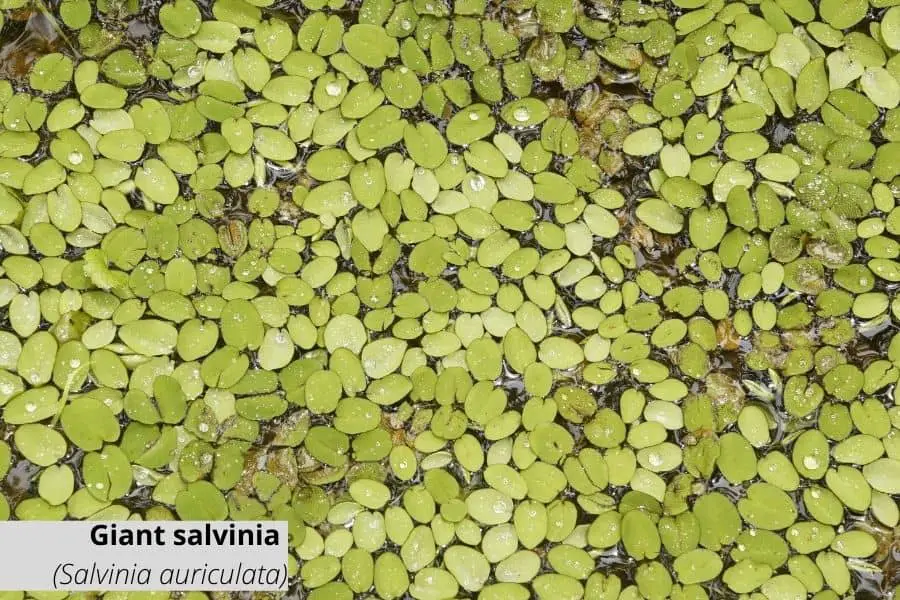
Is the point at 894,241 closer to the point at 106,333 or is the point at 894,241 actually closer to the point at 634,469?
the point at 634,469

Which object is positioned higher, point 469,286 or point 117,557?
point 469,286

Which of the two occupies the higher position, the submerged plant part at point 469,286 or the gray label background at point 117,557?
the submerged plant part at point 469,286

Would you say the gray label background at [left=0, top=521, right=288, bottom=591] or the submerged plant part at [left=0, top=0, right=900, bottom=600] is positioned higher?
the submerged plant part at [left=0, top=0, right=900, bottom=600]

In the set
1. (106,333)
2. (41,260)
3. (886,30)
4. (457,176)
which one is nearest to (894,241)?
(886,30)
